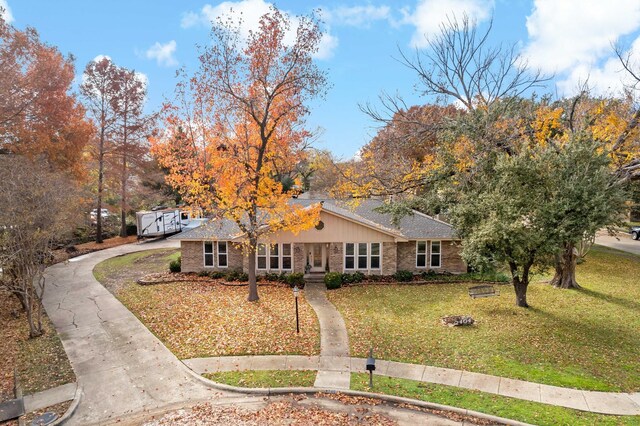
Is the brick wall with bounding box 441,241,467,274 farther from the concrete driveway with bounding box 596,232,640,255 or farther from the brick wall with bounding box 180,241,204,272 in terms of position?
the concrete driveway with bounding box 596,232,640,255

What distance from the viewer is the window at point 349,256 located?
2269 cm

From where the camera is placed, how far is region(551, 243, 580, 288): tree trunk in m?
20.0

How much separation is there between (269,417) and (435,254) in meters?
16.1

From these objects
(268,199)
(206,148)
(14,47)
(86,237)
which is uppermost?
(14,47)

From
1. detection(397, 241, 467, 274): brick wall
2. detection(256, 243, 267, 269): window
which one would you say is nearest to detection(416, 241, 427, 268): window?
detection(397, 241, 467, 274): brick wall

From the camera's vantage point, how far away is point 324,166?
151 ft

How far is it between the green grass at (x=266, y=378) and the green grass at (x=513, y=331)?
262cm

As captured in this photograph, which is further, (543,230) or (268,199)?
(268,199)

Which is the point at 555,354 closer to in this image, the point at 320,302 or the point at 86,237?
the point at 320,302

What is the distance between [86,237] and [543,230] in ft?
119

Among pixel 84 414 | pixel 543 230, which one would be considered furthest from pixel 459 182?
pixel 84 414

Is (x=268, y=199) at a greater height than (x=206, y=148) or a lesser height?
lesser

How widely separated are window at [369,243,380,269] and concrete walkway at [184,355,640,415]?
10442 millimetres

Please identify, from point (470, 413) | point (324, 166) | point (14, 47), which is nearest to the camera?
point (470, 413)
